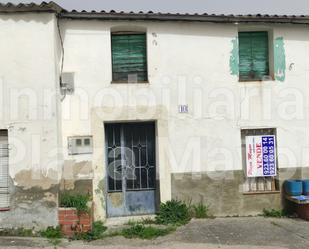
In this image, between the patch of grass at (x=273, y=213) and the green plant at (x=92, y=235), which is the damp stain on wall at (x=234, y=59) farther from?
the green plant at (x=92, y=235)

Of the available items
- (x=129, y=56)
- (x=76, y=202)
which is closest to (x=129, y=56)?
(x=129, y=56)

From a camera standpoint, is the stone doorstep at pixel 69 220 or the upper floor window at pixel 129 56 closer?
the stone doorstep at pixel 69 220

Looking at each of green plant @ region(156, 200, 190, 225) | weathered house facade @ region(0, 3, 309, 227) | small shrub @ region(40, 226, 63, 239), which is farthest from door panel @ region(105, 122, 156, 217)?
small shrub @ region(40, 226, 63, 239)

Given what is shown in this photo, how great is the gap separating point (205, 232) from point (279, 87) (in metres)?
3.78

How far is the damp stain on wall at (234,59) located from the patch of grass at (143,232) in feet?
12.3

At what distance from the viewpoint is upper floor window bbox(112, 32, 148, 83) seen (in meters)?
9.71

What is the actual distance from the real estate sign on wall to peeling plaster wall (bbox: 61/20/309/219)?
0.23 m

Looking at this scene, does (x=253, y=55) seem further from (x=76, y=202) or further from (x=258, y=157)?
(x=76, y=202)

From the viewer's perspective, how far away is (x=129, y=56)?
9742 mm

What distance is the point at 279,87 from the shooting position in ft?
32.9

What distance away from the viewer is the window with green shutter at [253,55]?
10.1 metres

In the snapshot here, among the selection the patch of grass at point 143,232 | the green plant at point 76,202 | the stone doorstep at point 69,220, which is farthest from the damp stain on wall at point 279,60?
the stone doorstep at point 69,220

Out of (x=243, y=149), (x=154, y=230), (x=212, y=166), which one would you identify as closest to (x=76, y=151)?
(x=154, y=230)

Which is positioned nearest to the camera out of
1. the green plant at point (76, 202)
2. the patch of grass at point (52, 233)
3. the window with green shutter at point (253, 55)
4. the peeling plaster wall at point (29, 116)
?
the patch of grass at point (52, 233)
